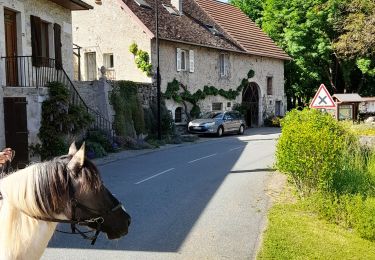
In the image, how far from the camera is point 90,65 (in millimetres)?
31391

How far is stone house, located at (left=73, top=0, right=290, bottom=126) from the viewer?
95.3 ft

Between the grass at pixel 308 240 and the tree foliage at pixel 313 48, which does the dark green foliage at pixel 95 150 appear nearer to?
the grass at pixel 308 240

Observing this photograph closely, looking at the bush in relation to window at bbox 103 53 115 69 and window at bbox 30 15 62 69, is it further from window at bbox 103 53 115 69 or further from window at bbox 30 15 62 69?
window at bbox 103 53 115 69

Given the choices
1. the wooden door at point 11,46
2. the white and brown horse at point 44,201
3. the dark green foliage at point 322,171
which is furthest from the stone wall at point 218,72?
the white and brown horse at point 44,201

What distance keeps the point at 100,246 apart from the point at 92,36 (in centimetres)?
2494

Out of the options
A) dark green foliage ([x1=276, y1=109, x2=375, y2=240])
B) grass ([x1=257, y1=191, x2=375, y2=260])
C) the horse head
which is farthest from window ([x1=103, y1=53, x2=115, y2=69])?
the horse head

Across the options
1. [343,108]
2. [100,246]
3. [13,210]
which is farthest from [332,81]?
[13,210]

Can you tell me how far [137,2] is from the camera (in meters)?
29.9

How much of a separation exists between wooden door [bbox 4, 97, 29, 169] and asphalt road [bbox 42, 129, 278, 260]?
2795mm

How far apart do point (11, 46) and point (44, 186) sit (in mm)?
15615

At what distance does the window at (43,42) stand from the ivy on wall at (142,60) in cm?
825

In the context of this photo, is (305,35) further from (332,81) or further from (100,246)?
(100,246)

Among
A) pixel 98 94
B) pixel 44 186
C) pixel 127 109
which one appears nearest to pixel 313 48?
pixel 127 109

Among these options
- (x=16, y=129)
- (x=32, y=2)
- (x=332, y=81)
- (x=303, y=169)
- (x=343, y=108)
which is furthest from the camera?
(x=332, y=81)
